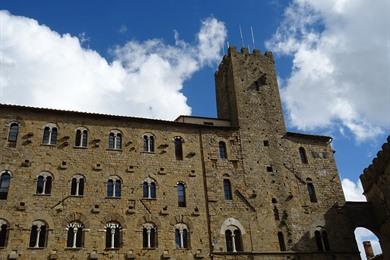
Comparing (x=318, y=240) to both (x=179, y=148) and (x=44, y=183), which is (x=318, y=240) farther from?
(x=44, y=183)

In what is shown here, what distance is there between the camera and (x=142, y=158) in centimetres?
2878

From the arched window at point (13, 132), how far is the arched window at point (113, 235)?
8.25 meters

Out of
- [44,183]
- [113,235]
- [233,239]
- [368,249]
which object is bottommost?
[233,239]

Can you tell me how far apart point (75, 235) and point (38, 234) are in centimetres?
208

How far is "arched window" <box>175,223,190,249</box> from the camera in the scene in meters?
26.7

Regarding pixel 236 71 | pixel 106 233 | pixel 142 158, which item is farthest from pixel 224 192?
pixel 236 71

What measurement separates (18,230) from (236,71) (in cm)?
2023

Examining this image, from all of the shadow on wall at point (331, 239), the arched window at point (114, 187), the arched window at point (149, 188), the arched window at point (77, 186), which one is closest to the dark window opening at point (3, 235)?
the arched window at point (77, 186)

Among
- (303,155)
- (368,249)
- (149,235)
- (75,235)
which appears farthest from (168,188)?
(368,249)

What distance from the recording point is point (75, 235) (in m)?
24.9

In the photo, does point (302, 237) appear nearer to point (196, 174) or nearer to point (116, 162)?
point (196, 174)

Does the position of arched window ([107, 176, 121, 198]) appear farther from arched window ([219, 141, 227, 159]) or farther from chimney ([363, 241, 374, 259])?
chimney ([363, 241, 374, 259])

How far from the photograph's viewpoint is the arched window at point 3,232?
931 inches

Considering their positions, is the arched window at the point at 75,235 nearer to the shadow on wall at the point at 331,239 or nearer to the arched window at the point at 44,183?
the arched window at the point at 44,183
